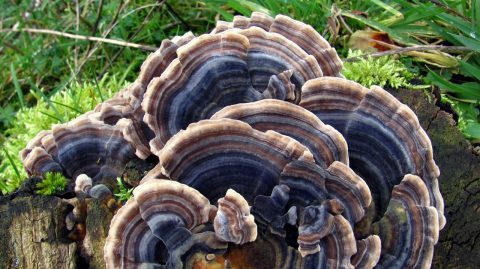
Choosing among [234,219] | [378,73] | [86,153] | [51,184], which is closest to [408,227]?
[234,219]

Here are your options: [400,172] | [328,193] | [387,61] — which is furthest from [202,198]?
[387,61]

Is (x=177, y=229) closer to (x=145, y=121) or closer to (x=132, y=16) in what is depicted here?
(x=145, y=121)

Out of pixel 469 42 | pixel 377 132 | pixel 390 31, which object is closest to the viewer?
pixel 377 132

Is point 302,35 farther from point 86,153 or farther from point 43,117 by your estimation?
point 43,117

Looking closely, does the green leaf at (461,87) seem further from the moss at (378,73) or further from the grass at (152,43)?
the moss at (378,73)

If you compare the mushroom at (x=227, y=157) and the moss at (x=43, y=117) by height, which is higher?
the mushroom at (x=227, y=157)

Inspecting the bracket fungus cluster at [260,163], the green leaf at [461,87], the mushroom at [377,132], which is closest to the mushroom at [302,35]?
the bracket fungus cluster at [260,163]

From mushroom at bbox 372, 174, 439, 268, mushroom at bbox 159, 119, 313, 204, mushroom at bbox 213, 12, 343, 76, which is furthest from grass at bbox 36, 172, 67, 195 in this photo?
mushroom at bbox 372, 174, 439, 268

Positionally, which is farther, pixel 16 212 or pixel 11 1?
pixel 11 1
